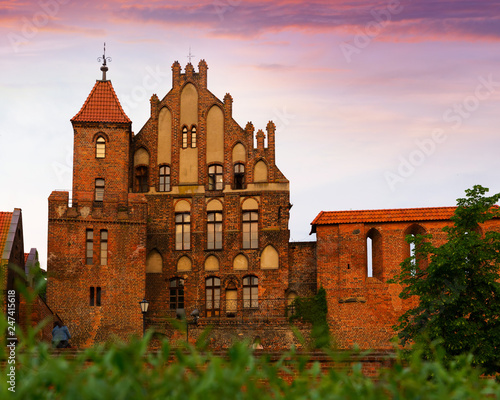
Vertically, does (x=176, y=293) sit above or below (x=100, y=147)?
below

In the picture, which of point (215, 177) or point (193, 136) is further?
point (193, 136)

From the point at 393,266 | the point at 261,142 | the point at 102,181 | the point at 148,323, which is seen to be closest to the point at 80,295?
the point at 148,323

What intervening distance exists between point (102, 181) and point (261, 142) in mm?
7551

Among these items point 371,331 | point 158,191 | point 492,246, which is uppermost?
point 158,191

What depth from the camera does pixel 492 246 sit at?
2414cm

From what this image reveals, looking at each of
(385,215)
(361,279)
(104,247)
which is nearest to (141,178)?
(104,247)

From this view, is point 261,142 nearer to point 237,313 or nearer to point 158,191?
point 158,191

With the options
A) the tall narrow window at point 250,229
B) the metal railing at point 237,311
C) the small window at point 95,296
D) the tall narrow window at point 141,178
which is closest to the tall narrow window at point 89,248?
the small window at point 95,296

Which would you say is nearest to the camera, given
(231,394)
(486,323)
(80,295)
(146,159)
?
(231,394)

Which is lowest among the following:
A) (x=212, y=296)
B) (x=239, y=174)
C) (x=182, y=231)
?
(x=212, y=296)

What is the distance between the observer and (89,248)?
34625 mm

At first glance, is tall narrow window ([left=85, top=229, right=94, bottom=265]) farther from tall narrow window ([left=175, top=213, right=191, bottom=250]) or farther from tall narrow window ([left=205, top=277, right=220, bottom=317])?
tall narrow window ([left=205, top=277, right=220, bottom=317])

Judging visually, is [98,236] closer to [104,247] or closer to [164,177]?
[104,247]

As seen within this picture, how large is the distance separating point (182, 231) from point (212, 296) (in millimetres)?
3362
